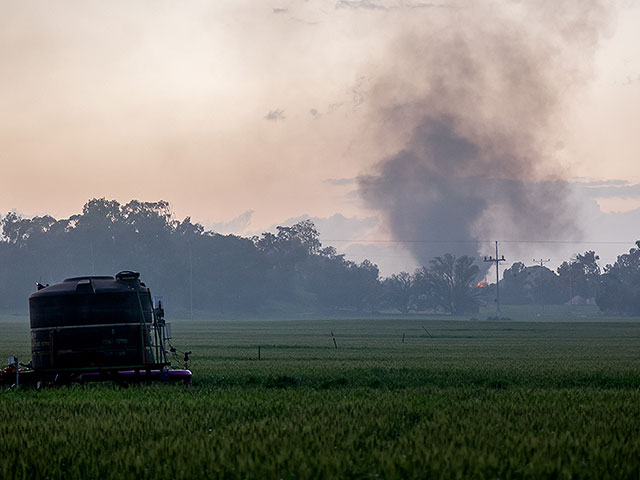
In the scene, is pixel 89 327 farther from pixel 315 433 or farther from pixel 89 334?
pixel 315 433

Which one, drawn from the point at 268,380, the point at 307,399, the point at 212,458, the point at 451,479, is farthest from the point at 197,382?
the point at 451,479

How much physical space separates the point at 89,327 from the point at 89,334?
0.22 metres

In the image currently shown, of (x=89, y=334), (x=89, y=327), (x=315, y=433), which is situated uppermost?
(x=89, y=327)

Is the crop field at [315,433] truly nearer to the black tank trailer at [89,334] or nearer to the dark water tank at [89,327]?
the black tank trailer at [89,334]

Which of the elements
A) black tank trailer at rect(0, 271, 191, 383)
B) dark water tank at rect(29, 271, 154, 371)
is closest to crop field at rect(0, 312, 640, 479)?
black tank trailer at rect(0, 271, 191, 383)

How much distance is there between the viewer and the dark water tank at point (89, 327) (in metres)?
28.6

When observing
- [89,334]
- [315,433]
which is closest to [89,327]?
[89,334]

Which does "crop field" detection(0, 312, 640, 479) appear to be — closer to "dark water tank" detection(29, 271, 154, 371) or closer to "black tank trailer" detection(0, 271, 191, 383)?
"black tank trailer" detection(0, 271, 191, 383)

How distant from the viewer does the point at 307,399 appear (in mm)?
24156

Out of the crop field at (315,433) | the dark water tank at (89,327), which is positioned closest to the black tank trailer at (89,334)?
the dark water tank at (89,327)

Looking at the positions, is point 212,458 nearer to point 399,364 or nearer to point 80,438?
point 80,438

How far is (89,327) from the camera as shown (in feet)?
94.1

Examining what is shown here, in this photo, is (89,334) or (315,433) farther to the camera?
(89,334)

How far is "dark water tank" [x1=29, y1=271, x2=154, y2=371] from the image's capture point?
1127 inches
